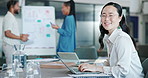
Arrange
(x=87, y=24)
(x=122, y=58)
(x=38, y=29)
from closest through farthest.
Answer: (x=122, y=58) < (x=38, y=29) < (x=87, y=24)

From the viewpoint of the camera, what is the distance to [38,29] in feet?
15.5

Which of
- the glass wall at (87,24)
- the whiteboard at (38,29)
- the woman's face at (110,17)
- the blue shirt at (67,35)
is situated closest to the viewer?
the woman's face at (110,17)

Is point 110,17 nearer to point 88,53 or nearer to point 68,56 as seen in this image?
point 68,56

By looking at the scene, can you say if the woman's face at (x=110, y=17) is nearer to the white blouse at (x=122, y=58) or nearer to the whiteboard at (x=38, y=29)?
the white blouse at (x=122, y=58)

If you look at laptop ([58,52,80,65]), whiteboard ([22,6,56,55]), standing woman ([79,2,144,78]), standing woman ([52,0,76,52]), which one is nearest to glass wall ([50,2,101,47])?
whiteboard ([22,6,56,55])

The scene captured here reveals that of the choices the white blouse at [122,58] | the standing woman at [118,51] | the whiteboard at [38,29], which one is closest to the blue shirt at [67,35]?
the whiteboard at [38,29]

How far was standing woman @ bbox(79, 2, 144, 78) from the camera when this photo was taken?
1.42 metres

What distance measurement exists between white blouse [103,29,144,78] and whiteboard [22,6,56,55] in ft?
10.6

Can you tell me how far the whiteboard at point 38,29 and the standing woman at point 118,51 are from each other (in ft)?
10.3

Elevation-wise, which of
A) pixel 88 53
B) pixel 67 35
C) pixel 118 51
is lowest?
pixel 88 53

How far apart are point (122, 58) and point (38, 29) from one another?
3469mm

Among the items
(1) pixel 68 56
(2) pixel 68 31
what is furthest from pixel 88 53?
(1) pixel 68 56

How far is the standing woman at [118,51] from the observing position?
142cm

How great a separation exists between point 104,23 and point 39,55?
3.33m
